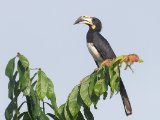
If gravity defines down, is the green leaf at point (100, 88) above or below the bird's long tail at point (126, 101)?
below

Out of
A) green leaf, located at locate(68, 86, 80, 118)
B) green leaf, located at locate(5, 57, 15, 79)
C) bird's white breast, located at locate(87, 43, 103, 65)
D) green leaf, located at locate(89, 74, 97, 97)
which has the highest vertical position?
bird's white breast, located at locate(87, 43, 103, 65)

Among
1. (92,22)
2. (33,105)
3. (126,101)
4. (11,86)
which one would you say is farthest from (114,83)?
(92,22)

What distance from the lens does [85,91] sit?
501 cm

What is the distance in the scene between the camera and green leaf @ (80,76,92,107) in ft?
16.3

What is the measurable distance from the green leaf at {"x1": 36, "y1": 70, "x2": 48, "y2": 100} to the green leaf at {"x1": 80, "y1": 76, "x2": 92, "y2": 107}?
384 mm

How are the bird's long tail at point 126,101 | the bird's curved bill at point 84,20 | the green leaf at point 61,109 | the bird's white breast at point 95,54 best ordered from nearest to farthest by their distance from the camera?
the green leaf at point 61,109 → the bird's long tail at point 126,101 → the bird's white breast at point 95,54 → the bird's curved bill at point 84,20

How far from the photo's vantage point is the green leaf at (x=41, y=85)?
4730 mm

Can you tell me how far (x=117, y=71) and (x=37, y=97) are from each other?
738mm

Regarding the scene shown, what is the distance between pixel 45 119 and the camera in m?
4.72

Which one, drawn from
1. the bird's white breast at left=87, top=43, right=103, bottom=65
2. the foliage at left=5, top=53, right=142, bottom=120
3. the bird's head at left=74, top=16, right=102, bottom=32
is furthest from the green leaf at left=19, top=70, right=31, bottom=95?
the bird's head at left=74, top=16, right=102, bottom=32

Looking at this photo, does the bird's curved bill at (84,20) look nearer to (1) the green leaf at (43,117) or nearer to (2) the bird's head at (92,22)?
(2) the bird's head at (92,22)

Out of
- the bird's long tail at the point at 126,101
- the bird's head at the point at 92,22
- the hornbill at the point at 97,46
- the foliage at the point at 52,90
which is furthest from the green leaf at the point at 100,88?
the bird's head at the point at 92,22

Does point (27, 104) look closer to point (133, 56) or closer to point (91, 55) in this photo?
point (133, 56)

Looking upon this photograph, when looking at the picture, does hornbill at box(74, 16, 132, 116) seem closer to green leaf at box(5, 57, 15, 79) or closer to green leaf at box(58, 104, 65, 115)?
green leaf at box(58, 104, 65, 115)
